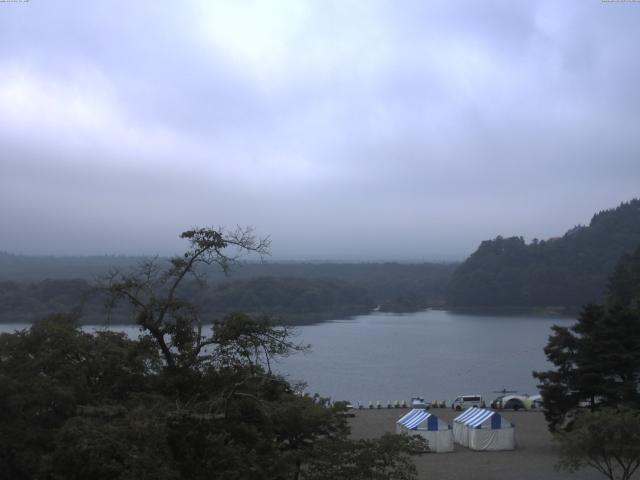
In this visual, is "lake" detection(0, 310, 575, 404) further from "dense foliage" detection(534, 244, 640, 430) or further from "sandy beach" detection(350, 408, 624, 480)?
"dense foliage" detection(534, 244, 640, 430)

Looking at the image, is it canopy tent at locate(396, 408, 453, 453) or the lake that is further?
the lake

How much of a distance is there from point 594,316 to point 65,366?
34.9 feet

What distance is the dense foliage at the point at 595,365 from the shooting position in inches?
548

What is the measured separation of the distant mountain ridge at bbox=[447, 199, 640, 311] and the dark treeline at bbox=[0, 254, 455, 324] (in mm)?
6354

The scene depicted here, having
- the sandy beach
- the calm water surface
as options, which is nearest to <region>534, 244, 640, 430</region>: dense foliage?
the sandy beach

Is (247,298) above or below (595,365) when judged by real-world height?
below

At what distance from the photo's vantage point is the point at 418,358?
121 ft

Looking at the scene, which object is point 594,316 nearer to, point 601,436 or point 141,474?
point 601,436

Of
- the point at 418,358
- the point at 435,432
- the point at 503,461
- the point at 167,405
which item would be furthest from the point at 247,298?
the point at 167,405

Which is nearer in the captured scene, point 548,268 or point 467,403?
point 467,403

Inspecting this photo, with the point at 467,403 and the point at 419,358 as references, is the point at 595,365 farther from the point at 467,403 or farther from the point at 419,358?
the point at 419,358

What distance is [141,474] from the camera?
479 cm

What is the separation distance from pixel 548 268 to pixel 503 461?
2271 inches

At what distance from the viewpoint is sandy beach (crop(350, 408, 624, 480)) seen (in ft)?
40.5
